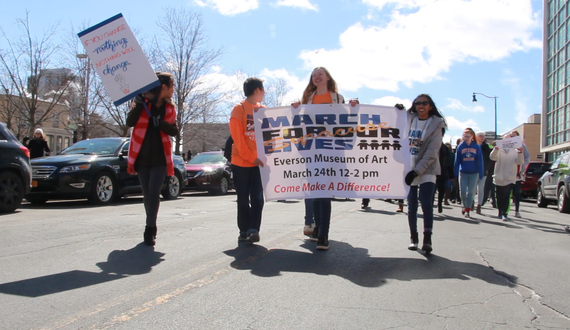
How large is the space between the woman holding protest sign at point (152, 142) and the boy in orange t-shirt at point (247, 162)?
2.32 ft

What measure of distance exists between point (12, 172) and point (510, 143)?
1022 centimetres

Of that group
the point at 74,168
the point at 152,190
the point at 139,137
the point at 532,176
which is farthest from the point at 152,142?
the point at 532,176

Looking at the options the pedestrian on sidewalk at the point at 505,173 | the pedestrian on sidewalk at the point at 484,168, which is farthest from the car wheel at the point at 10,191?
the pedestrian on sidewalk at the point at 484,168

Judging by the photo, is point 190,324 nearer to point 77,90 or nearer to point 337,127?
point 337,127

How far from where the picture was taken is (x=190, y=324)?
9.95 feet

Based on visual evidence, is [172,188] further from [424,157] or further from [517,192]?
[424,157]

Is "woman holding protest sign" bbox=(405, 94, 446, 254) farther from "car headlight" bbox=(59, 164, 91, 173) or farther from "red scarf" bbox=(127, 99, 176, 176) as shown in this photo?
"car headlight" bbox=(59, 164, 91, 173)

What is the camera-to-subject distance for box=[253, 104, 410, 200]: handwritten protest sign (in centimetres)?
570

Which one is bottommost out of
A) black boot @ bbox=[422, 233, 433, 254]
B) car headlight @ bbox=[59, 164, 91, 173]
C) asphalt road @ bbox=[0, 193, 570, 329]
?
asphalt road @ bbox=[0, 193, 570, 329]

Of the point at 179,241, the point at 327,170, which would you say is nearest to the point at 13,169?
the point at 179,241

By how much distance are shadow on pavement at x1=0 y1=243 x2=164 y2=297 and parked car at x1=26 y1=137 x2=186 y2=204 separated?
608 centimetres

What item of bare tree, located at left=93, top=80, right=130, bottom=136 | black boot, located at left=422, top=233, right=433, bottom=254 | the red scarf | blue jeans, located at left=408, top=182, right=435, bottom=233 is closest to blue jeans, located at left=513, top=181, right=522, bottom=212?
blue jeans, located at left=408, top=182, right=435, bottom=233

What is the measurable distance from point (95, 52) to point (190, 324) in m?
3.42

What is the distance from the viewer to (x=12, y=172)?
29.9 feet
